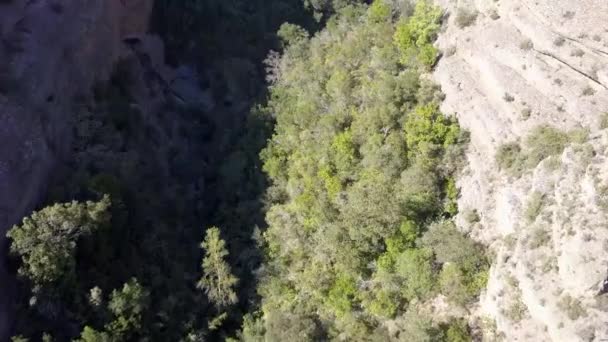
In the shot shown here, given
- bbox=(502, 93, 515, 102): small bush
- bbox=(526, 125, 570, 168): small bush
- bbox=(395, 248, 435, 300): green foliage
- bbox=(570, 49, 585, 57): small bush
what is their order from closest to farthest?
bbox=(526, 125, 570, 168): small bush, bbox=(570, 49, 585, 57): small bush, bbox=(395, 248, 435, 300): green foliage, bbox=(502, 93, 515, 102): small bush

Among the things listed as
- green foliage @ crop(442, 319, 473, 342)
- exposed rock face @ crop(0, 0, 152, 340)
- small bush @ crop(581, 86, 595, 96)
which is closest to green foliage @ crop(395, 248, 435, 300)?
green foliage @ crop(442, 319, 473, 342)

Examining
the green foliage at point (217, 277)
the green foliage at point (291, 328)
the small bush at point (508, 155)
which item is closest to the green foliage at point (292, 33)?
the green foliage at point (217, 277)

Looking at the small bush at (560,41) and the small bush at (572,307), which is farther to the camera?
the small bush at (560,41)

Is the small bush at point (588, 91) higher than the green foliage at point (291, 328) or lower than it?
higher

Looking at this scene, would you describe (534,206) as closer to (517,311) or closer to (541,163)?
(541,163)

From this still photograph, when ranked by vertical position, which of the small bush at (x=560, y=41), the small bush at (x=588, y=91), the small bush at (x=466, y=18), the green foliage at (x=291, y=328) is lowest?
the green foliage at (x=291, y=328)

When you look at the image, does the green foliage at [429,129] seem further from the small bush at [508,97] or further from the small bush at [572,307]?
the small bush at [572,307]

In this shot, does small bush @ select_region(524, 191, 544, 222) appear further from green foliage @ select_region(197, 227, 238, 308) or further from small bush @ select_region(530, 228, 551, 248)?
green foliage @ select_region(197, 227, 238, 308)

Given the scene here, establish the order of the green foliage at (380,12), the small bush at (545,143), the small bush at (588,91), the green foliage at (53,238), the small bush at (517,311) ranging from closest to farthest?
the small bush at (517,311) → the small bush at (545,143) → the small bush at (588,91) → the green foliage at (53,238) → the green foliage at (380,12)
